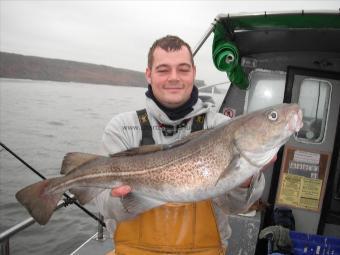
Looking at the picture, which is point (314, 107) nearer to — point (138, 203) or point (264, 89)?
point (264, 89)

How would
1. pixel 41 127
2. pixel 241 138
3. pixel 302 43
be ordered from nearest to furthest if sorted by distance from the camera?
pixel 241 138, pixel 302 43, pixel 41 127

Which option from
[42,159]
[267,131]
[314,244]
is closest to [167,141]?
[267,131]

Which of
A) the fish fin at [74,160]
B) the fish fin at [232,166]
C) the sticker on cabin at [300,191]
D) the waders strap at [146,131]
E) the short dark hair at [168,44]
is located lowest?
the sticker on cabin at [300,191]

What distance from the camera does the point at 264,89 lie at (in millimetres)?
5930

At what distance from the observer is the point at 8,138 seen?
76.3 feet

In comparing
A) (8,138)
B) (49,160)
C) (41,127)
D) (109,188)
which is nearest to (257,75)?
(109,188)

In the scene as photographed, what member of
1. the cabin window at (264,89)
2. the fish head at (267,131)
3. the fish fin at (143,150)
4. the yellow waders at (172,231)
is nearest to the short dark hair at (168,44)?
the fish fin at (143,150)

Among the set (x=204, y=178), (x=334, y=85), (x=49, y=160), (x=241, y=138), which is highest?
(x=334, y=85)

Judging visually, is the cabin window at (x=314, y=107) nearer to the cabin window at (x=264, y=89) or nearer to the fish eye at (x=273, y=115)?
the cabin window at (x=264, y=89)

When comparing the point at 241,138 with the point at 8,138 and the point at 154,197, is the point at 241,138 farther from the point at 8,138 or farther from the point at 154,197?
the point at 8,138

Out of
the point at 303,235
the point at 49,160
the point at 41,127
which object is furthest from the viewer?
the point at 41,127

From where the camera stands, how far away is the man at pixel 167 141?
279 cm

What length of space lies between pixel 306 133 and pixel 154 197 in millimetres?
4062

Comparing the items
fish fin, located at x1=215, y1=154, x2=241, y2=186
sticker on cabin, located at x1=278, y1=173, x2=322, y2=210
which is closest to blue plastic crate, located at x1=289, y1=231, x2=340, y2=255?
sticker on cabin, located at x1=278, y1=173, x2=322, y2=210
